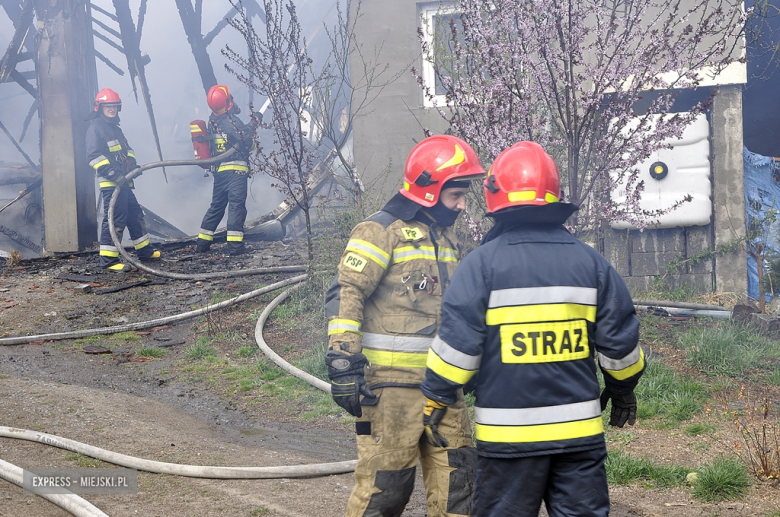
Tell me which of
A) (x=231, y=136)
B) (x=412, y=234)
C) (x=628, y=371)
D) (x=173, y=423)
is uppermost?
(x=231, y=136)

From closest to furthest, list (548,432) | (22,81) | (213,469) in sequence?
(548,432) < (213,469) < (22,81)

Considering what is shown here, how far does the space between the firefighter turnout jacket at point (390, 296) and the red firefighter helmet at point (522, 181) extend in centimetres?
58

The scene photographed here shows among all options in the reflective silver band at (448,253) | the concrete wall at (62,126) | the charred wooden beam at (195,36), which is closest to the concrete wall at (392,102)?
the concrete wall at (62,126)

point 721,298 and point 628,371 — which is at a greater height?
point 628,371

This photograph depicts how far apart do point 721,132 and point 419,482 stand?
649cm

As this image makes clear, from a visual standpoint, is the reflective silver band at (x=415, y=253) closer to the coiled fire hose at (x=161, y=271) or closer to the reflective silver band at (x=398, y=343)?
the reflective silver band at (x=398, y=343)

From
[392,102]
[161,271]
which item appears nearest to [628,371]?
[392,102]

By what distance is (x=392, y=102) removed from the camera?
9.54 m

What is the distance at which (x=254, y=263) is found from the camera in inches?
397

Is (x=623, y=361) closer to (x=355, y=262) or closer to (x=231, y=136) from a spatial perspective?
(x=355, y=262)

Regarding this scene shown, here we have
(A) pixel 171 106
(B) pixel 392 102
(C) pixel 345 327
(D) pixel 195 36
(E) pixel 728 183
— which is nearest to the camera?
(C) pixel 345 327

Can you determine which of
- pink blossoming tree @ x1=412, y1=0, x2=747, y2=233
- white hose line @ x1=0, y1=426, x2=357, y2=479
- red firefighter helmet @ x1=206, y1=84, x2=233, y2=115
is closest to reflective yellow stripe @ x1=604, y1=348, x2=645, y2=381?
white hose line @ x1=0, y1=426, x2=357, y2=479

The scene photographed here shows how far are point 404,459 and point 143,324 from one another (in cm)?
558

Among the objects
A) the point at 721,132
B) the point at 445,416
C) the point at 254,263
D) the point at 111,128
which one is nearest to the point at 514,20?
the point at 445,416
